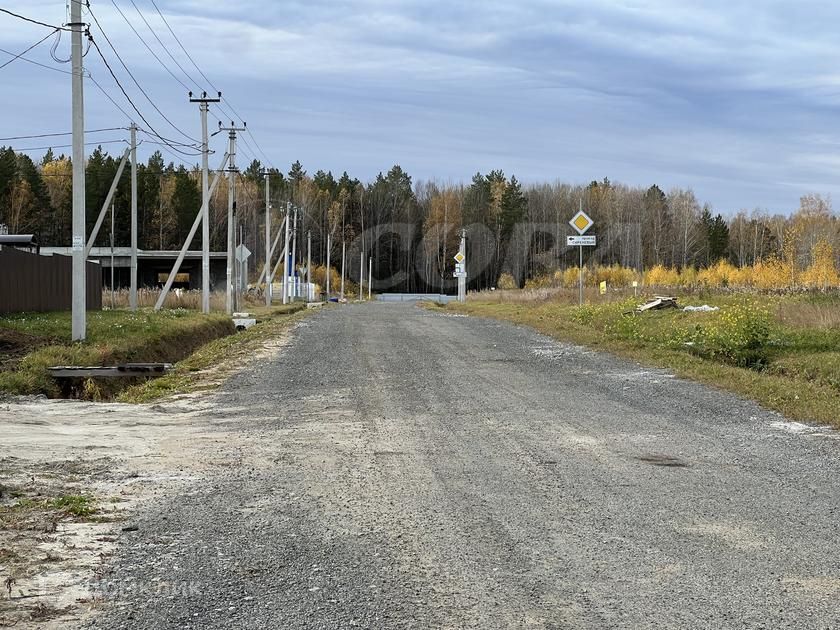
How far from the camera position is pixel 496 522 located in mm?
5902

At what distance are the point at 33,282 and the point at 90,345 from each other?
33.1 ft

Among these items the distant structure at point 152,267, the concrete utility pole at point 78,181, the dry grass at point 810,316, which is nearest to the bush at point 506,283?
the distant structure at point 152,267

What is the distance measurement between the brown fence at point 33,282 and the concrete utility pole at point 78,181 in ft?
21.8

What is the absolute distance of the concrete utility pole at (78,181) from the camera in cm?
1875

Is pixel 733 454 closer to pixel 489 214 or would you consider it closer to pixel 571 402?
pixel 571 402

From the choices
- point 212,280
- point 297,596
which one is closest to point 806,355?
point 297,596

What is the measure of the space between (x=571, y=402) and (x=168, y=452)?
5268mm

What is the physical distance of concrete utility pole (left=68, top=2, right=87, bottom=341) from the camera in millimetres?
18750

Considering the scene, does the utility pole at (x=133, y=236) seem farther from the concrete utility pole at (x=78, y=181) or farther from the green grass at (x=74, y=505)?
the green grass at (x=74, y=505)

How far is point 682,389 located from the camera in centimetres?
1287

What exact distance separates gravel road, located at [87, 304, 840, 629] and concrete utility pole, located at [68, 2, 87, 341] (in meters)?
8.58

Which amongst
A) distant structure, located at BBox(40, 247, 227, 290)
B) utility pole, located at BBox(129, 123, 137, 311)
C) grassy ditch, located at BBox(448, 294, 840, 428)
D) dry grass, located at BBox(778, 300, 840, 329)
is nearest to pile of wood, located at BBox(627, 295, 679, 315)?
grassy ditch, located at BBox(448, 294, 840, 428)

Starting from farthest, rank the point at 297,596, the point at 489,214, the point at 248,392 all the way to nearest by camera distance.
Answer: the point at 489,214 → the point at 248,392 → the point at 297,596

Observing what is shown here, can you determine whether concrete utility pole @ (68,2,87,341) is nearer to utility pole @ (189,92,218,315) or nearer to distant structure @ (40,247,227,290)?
utility pole @ (189,92,218,315)
